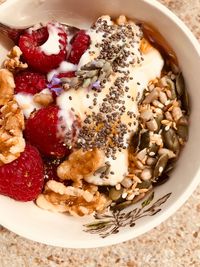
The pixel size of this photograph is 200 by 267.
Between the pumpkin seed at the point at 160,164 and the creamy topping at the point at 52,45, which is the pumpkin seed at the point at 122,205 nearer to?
the pumpkin seed at the point at 160,164

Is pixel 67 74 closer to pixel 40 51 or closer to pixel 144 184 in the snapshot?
pixel 40 51

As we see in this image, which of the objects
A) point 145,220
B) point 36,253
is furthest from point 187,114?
point 36,253

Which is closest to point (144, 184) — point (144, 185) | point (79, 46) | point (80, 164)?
point (144, 185)

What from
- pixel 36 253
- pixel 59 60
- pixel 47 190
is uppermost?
pixel 59 60

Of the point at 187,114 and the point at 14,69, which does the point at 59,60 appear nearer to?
the point at 14,69

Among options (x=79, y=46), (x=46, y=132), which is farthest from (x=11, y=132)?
(x=79, y=46)

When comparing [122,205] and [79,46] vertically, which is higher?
[79,46]

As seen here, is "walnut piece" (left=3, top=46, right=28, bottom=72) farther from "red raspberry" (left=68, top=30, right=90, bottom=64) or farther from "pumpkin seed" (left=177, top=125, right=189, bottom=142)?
"pumpkin seed" (left=177, top=125, right=189, bottom=142)
